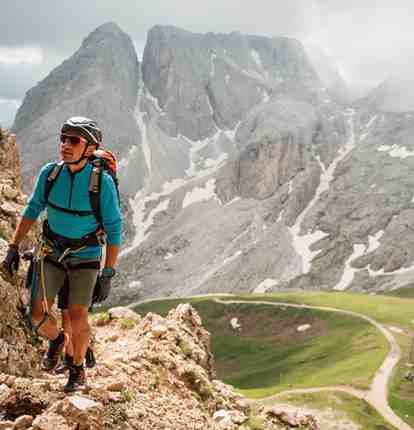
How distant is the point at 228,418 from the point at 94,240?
30.7ft

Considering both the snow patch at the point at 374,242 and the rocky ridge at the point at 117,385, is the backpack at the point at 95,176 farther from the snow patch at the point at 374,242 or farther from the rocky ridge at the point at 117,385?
the snow patch at the point at 374,242

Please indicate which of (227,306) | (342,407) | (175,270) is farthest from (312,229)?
(342,407)

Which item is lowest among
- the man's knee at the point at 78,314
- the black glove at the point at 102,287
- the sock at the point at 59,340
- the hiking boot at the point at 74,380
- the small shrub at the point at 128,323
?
the small shrub at the point at 128,323

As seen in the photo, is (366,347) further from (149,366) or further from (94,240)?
(94,240)

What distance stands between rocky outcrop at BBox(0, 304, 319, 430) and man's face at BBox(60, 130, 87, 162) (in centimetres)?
419

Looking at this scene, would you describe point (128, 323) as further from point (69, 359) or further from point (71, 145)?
point (71, 145)

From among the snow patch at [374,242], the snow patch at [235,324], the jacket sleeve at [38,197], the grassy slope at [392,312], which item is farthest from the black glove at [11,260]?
the snow patch at [374,242]

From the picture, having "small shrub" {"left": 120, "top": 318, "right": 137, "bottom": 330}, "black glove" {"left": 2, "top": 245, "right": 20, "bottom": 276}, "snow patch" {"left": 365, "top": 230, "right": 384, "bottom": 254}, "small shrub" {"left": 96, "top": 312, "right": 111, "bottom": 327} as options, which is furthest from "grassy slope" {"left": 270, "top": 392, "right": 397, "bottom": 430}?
"snow patch" {"left": 365, "top": 230, "right": 384, "bottom": 254}

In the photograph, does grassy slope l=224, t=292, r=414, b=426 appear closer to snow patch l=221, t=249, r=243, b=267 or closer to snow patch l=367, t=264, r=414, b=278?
snow patch l=367, t=264, r=414, b=278

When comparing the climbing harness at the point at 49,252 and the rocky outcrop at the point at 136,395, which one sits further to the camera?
the climbing harness at the point at 49,252

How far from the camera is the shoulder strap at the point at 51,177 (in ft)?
28.5

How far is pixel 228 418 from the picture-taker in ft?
50.6

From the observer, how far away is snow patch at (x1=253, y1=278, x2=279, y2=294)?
521ft

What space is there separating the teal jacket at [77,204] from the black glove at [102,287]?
47cm
